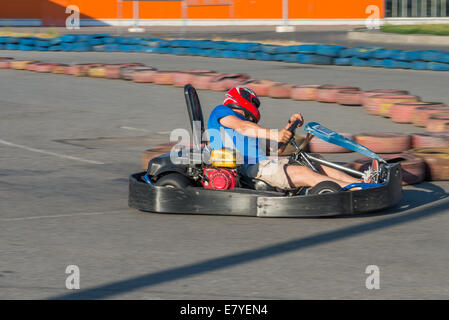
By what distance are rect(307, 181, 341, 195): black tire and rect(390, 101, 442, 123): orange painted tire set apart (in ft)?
18.6

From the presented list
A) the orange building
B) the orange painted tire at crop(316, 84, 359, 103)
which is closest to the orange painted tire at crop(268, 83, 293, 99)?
the orange painted tire at crop(316, 84, 359, 103)

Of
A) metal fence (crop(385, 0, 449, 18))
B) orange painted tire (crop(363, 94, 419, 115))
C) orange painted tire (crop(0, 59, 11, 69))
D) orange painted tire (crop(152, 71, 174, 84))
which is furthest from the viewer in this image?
metal fence (crop(385, 0, 449, 18))

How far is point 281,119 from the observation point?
12070 millimetres

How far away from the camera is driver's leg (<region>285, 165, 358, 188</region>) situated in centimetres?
610

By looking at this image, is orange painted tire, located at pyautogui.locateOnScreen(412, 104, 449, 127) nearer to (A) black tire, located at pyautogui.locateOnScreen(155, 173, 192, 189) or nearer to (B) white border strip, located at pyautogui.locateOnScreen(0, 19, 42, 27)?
(A) black tire, located at pyautogui.locateOnScreen(155, 173, 192, 189)

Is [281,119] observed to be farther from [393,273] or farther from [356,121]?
[393,273]

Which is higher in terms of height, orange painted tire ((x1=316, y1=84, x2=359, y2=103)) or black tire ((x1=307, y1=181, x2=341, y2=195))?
orange painted tire ((x1=316, y1=84, x2=359, y2=103))

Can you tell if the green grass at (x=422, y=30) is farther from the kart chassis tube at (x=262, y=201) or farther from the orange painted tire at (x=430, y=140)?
the kart chassis tube at (x=262, y=201)

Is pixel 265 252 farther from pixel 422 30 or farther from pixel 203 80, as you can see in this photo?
pixel 422 30

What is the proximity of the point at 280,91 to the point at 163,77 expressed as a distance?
331 centimetres

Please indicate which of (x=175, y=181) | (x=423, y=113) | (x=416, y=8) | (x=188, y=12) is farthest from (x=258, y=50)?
(x=188, y=12)

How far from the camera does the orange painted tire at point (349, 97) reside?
13086 millimetres

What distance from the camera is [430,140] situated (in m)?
8.79

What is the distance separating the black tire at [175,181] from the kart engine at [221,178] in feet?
0.62
